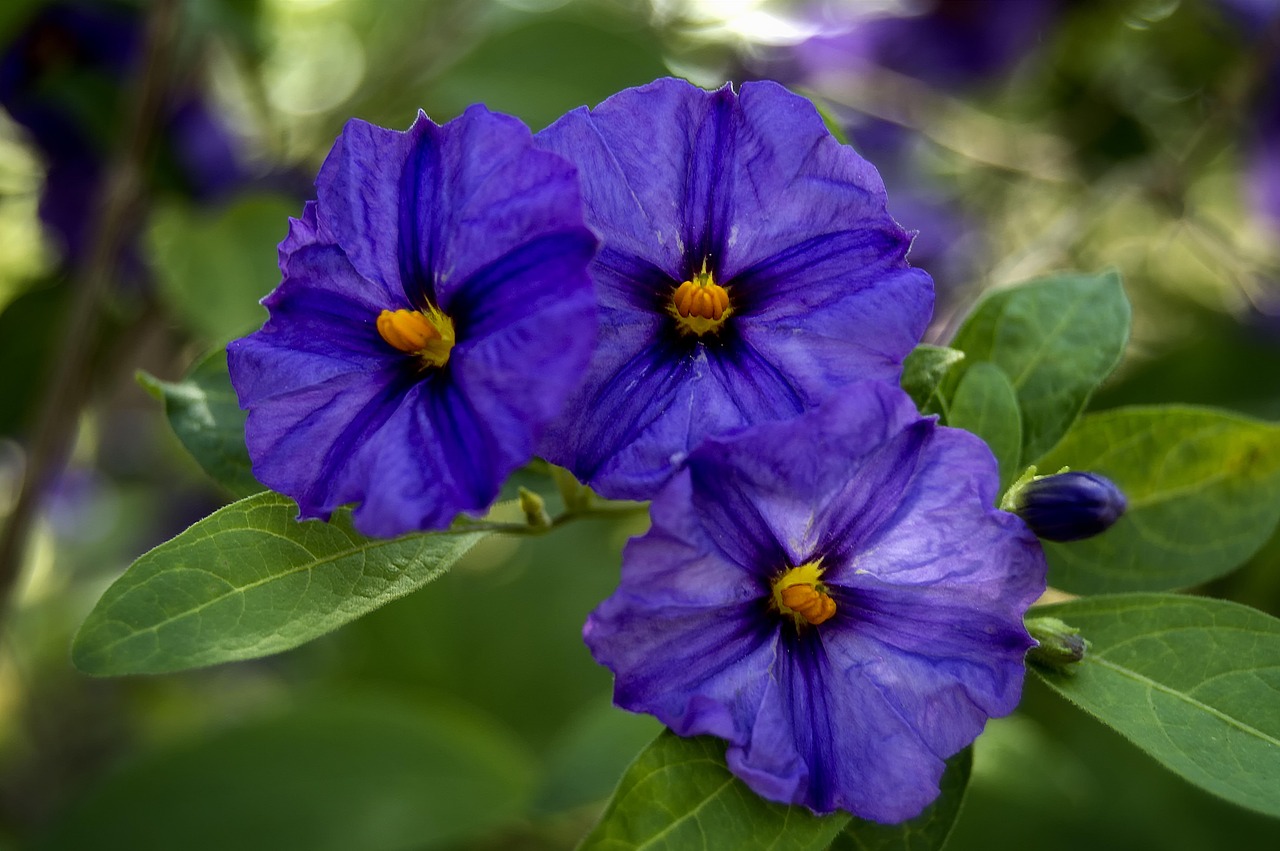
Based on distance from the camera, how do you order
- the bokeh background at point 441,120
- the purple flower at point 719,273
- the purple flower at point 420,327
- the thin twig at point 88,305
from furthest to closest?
the bokeh background at point 441,120
the thin twig at point 88,305
the purple flower at point 719,273
the purple flower at point 420,327

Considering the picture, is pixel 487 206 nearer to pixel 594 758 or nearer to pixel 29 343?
pixel 594 758

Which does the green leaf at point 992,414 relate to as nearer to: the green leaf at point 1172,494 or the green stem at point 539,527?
the green leaf at point 1172,494

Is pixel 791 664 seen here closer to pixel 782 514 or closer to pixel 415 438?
pixel 782 514

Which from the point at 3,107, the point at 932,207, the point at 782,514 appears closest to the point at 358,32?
the point at 3,107

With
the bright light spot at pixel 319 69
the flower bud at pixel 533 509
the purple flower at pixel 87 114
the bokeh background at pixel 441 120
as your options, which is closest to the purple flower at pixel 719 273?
the flower bud at pixel 533 509

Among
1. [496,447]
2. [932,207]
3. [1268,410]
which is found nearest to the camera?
[496,447]

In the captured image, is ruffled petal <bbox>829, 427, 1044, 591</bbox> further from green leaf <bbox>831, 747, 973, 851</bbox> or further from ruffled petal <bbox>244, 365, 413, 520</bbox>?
ruffled petal <bbox>244, 365, 413, 520</bbox>
